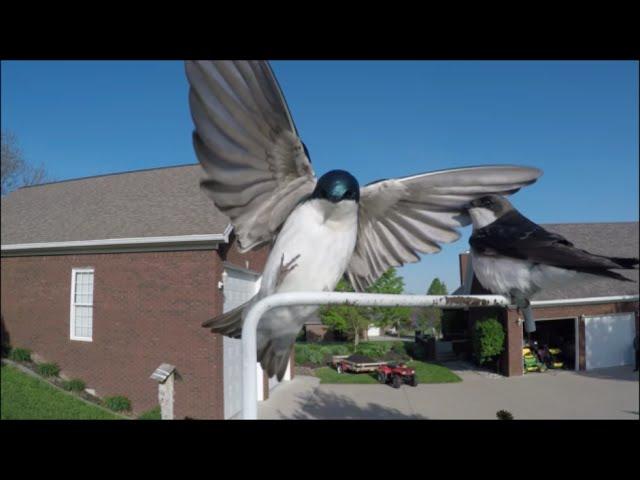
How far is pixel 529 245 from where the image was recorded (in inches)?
43.3

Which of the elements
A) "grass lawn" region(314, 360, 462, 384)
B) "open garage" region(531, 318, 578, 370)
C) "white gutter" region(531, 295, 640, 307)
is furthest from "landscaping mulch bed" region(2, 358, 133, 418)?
"open garage" region(531, 318, 578, 370)

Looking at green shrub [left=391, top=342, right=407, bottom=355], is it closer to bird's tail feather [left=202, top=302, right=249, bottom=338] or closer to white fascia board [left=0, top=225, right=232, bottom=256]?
white fascia board [left=0, top=225, right=232, bottom=256]

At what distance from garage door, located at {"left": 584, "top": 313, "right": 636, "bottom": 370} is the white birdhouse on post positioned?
964 centimetres

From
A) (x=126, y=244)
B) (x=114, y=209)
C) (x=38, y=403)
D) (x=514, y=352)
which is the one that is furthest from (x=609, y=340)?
(x=38, y=403)

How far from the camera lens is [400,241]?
1.17 m

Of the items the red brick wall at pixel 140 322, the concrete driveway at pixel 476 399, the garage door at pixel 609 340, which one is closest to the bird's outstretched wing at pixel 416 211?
the red brick wall at pixel 140 322

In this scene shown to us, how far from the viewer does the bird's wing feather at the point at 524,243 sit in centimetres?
101

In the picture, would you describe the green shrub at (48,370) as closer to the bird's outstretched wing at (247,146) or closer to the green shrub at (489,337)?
the green shrub at (489,337)

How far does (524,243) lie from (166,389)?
643 centimetres

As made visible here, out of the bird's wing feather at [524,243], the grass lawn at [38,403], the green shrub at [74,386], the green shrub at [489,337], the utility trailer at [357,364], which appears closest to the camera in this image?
the bird's wing feather at [524,243]

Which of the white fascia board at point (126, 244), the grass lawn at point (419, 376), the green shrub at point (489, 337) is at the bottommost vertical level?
the grass lawn at point (419, 376)

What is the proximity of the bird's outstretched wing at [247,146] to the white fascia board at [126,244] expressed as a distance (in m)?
5.20

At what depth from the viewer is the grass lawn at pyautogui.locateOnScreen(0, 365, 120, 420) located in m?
6.03
